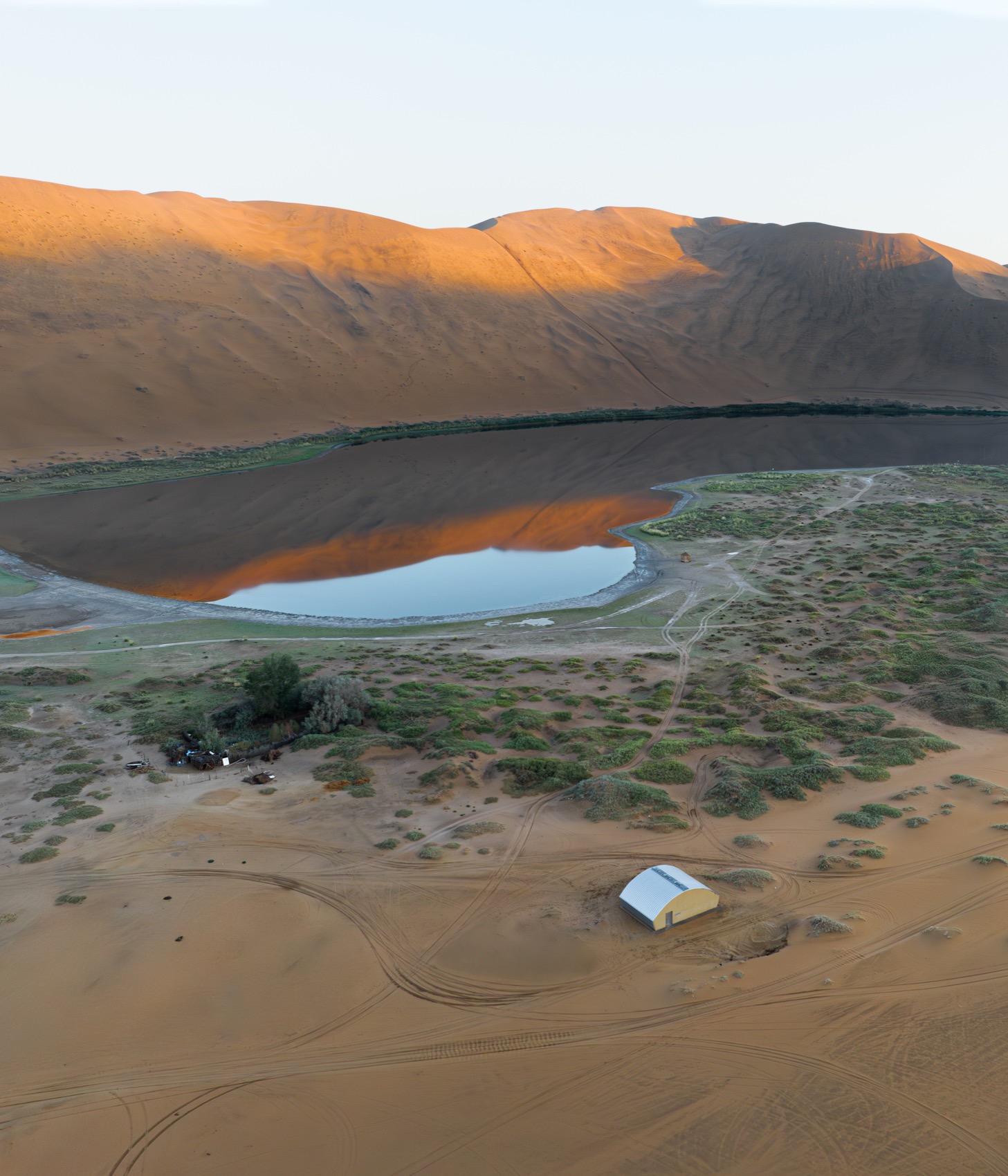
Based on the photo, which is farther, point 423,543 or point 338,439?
point 338,439

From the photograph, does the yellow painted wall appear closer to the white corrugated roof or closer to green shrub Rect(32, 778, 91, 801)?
the white corrugated roof

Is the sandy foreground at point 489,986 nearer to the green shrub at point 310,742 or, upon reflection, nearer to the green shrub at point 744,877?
the green shrub at point 744,877

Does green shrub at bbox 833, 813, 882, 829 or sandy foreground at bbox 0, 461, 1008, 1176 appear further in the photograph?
green shrub at bbox 833, 813, 882, 829

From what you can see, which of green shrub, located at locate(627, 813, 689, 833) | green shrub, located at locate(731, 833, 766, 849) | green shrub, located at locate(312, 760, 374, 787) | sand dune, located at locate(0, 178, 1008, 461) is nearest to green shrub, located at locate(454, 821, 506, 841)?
green shrub, located at locate(627, 813, 689, 833)

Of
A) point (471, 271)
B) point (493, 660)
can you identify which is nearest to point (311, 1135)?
point (493, 660)

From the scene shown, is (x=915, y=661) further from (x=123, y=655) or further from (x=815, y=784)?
(x=123, y=655)

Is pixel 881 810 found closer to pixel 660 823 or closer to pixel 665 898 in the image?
pixel 660 823

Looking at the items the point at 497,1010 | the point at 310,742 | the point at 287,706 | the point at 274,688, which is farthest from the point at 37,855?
the point at 497,1010
